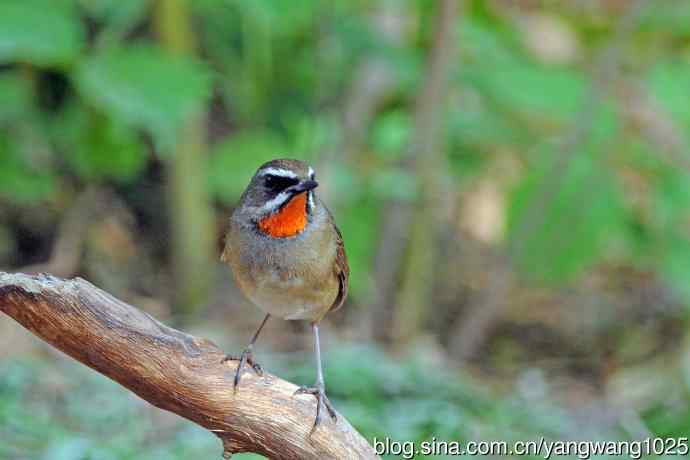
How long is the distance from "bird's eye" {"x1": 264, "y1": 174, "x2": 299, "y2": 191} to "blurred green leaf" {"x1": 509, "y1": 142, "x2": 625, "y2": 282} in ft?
8.69

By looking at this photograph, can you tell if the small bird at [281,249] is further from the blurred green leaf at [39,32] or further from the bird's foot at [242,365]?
the blurred green leaf at [39,32]

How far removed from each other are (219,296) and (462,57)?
6.95 feet

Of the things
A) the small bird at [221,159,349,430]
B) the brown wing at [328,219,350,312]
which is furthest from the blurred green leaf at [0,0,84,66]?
the brown wing at [328,219,350,312]

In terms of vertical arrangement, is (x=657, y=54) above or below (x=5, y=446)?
above

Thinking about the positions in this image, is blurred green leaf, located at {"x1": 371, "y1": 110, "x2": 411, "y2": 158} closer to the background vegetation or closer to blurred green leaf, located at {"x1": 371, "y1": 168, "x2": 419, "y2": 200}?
the background vegetation

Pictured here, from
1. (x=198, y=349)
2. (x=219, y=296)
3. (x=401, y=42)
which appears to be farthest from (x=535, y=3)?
(x=198, y=349)

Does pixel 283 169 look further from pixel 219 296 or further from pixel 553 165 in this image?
pixel 219 296

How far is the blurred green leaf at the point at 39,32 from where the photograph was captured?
4770 mm

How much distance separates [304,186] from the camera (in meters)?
3.21

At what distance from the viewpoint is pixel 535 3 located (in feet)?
22.5

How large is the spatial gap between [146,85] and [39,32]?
54cm

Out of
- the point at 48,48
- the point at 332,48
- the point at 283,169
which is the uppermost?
the point at 332,48

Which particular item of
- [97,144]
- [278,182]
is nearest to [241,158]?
[97,144]

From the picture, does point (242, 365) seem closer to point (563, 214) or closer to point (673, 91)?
point (563, 214)
